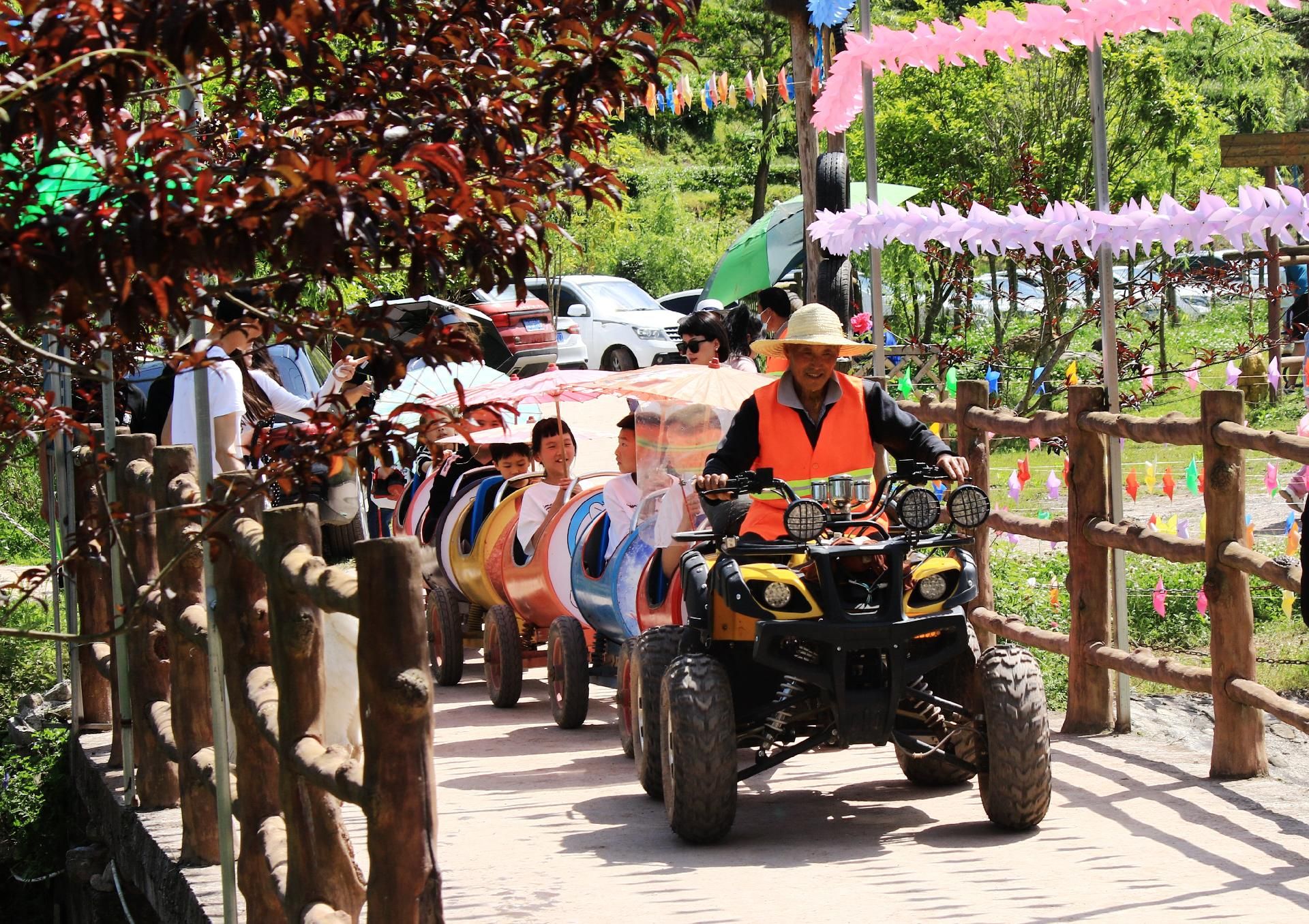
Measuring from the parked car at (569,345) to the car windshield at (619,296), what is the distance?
0.77 metres

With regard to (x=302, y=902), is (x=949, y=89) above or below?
above

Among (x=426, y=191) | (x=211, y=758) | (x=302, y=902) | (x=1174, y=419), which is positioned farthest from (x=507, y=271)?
(x=1174, y=419)

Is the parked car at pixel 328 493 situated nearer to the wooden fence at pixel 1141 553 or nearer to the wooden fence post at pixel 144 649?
the wooden fence post at pixel 144 649

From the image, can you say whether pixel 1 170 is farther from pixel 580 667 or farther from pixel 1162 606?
pixel 1162 606

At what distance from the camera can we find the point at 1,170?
3.40 m

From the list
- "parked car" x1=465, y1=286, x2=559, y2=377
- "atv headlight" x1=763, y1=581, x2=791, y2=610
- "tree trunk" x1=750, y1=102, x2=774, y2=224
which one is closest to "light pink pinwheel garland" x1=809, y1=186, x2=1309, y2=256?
"atv headlight" x1=763, y1=581, x2=791, y2=610

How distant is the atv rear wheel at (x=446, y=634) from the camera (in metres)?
9.88

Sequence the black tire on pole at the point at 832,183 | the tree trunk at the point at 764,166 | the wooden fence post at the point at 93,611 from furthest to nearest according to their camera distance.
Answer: the tree trunk at the point at 764,166 < the black tire on pole at the point at 832,183 < the wooden fence post at the point at 93,611

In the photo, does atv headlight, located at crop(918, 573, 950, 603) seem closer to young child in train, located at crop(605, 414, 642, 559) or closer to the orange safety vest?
the orange safety vest

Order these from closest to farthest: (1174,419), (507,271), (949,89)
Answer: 1. (507,271)
2. (1174,419)
3. (949,89)

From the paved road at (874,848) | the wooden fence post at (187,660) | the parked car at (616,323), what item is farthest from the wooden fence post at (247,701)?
the parked car at (616,323)

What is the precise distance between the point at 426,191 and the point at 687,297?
2838 cm

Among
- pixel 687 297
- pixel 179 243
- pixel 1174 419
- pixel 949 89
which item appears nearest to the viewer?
pixel 179 243

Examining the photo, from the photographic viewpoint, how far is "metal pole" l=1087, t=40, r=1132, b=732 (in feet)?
25.2
